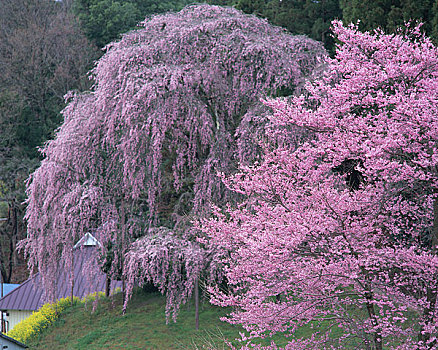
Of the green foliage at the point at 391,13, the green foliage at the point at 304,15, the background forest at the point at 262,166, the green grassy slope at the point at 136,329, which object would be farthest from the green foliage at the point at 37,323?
the green foliage at the point at 304,15

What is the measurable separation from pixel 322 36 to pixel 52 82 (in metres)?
12.3

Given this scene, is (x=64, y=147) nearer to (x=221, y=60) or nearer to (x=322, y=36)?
(x=221, y=60)

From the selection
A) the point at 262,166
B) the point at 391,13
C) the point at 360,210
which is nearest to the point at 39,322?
the point at 262,166

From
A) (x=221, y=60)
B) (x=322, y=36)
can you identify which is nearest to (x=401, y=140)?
(x=221, y=60)

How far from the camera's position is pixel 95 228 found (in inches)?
418

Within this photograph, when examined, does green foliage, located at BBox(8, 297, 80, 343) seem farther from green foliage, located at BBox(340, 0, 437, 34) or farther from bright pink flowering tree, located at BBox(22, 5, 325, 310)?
green foliage, located at BBox(340, 0, 437, 34)

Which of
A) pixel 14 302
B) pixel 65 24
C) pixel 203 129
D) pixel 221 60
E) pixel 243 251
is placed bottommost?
pixel 14 302

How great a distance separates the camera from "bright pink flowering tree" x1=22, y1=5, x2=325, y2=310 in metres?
9.98

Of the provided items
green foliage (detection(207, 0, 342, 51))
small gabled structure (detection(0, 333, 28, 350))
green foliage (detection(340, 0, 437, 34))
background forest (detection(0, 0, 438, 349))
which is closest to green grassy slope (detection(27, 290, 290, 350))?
background forest (detection(0, 0, 438, 349))

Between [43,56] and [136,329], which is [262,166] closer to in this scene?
A: [136,329]

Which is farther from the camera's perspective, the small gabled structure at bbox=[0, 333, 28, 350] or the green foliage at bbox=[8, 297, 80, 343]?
the green foliage at bbox=[8, 297, 80, 343]

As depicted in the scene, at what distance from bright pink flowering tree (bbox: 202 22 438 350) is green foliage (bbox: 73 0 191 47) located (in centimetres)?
2119

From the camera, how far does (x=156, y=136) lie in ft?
31.9

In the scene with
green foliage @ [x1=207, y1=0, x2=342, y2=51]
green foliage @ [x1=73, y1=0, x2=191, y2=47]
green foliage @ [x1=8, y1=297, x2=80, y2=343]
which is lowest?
green foliage @ [x1=8, y1=297, x2=80, y2=343]
